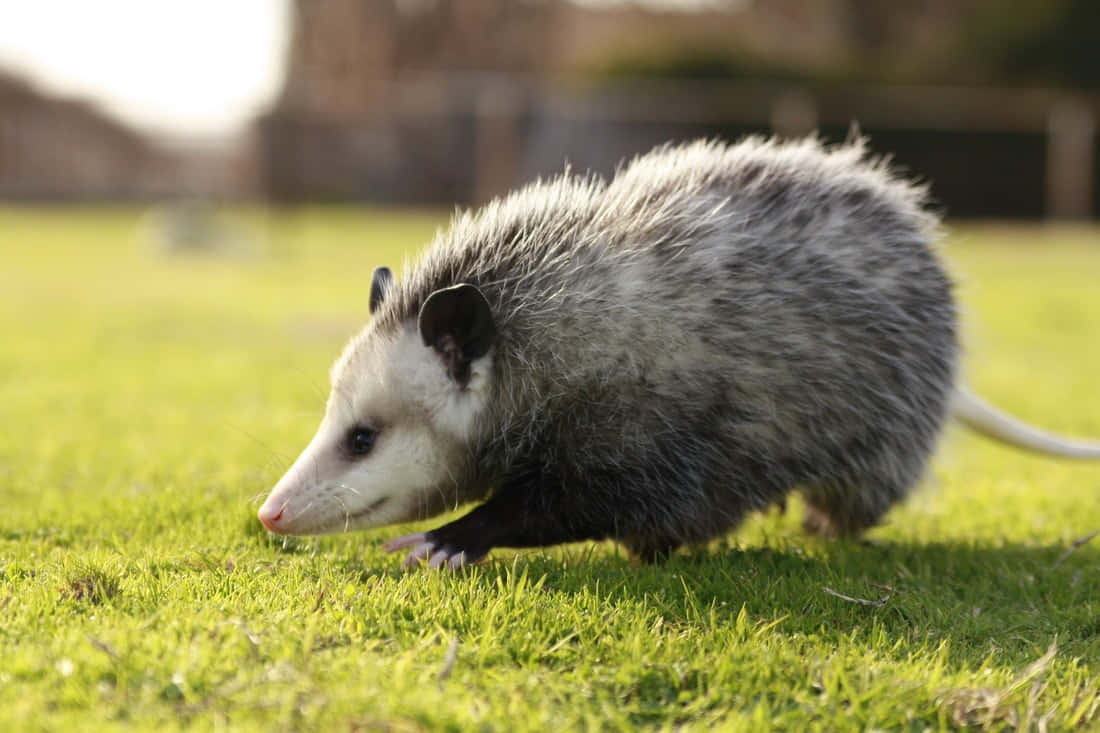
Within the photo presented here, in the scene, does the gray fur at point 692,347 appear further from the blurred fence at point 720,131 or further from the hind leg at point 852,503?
the blurred fence at point 720,131

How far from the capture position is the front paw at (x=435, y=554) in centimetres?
237

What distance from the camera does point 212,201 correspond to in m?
23.0

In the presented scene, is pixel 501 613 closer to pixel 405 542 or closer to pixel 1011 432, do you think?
pixel 405 542

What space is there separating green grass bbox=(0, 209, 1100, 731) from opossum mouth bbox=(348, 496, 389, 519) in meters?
0.10

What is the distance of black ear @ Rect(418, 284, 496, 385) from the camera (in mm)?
2449

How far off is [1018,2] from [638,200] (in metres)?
19.7

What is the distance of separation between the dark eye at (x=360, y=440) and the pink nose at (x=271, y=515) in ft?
0.66

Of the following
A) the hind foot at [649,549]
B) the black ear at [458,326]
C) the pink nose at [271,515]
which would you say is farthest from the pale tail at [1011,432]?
the pink nose at [271,515]

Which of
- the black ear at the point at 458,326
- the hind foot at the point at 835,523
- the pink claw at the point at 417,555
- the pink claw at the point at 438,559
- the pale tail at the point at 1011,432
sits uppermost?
the black ear at the point at 458,326

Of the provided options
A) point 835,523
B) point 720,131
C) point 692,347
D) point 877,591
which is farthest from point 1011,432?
point 720,131

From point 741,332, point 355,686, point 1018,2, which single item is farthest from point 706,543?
point 1018,2

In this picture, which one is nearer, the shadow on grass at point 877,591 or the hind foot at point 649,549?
the shadow on grass at point 877,591

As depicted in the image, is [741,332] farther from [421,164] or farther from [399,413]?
[421,164]

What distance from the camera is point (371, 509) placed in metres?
2.51
